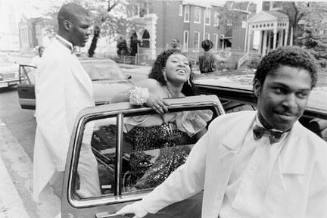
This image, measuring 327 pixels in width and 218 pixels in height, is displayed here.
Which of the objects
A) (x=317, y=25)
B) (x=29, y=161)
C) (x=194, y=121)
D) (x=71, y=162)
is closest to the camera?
(x=71, y=162)

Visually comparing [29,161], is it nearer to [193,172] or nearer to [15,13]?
[15,13]

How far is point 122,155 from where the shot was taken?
145 cm

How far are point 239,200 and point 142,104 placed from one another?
66 centimetres

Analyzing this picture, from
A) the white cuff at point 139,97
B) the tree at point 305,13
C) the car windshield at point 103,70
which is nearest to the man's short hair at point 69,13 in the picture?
the white cuff at point 139,97

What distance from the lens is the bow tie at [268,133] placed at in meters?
0.92

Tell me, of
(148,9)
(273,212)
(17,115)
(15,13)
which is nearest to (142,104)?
(273,212)

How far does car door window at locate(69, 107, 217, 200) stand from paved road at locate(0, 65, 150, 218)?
4.50 feet

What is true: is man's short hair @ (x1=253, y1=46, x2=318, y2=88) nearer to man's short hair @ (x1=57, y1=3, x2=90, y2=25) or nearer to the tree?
man's short hair @ (x1=57, y1=3, x2=90, y2=25)

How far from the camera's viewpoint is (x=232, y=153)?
99 centimetres

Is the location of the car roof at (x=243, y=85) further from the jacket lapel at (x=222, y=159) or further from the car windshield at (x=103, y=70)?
the car windshield at (x=103, y=70)

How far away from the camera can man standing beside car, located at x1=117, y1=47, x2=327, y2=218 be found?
0.86 meters

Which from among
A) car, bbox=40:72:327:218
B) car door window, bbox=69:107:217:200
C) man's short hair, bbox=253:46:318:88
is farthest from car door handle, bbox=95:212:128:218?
man's short hair, bbox=253:46:318:88

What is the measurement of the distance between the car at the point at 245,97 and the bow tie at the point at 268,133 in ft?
2.01

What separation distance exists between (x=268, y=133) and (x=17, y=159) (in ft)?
12.2
